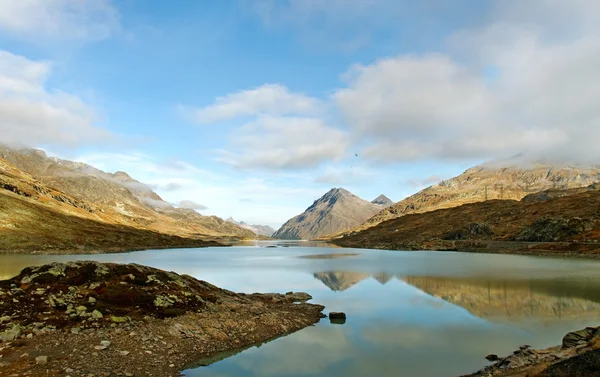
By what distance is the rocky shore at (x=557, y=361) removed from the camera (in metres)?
14.9

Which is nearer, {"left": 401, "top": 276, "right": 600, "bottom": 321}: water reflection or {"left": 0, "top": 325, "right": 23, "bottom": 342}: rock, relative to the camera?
{"left": 0, "top": 325, "right": 23, "bottom": 342}: rock

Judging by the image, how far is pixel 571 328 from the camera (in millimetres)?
35594

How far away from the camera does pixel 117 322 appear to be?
28562 mm

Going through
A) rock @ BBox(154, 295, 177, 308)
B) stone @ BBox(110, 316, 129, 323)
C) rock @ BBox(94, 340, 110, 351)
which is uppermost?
rock @ BBox(154, 295, 177, 308)

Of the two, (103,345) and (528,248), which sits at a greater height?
(528,248)

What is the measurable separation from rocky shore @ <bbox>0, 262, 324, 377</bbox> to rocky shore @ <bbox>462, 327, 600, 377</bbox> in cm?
1819

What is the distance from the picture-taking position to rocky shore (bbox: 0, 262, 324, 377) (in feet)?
72.8

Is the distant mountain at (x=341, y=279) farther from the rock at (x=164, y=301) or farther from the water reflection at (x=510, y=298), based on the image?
the rock at (x=164, y=301)

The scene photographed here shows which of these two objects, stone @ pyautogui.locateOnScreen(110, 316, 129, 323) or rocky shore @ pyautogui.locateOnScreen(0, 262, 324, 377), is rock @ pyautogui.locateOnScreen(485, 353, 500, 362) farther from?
stone @ pyautogui.locateOnScreen(110, 316, 129, 323)

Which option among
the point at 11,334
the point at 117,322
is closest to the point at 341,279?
the point at 117,322

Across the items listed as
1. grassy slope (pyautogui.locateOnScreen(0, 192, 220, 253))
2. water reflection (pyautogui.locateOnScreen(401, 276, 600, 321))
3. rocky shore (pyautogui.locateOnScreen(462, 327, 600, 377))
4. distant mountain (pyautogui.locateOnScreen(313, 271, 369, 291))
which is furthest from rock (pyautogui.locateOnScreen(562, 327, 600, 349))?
grassy slope (pyautogui.locateOnScreen(0, 192, 220, 253))

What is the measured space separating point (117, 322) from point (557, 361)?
28608 mm

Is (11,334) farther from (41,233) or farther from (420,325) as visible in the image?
(41,233)

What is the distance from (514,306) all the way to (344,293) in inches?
928
